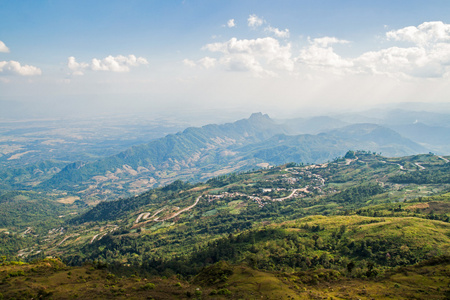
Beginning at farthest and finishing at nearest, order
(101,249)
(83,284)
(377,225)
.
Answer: (101,249) → (377,225) → (83,284)

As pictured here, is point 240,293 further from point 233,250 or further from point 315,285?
point 233,250

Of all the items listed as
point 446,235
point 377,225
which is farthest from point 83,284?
point 446,235

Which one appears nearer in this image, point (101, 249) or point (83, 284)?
point (83, 284)

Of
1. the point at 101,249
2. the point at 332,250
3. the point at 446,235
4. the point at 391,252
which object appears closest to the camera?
the point at 391,252

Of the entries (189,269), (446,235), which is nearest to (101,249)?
(189,269)

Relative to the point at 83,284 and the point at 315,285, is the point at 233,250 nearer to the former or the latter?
the point at 315,285

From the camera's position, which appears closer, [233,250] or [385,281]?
[385,281]

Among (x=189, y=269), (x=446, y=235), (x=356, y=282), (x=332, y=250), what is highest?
(x=356, y=282)

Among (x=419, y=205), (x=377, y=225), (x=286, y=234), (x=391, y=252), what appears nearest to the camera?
(x=391, y=252)

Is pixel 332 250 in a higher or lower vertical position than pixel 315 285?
lower
